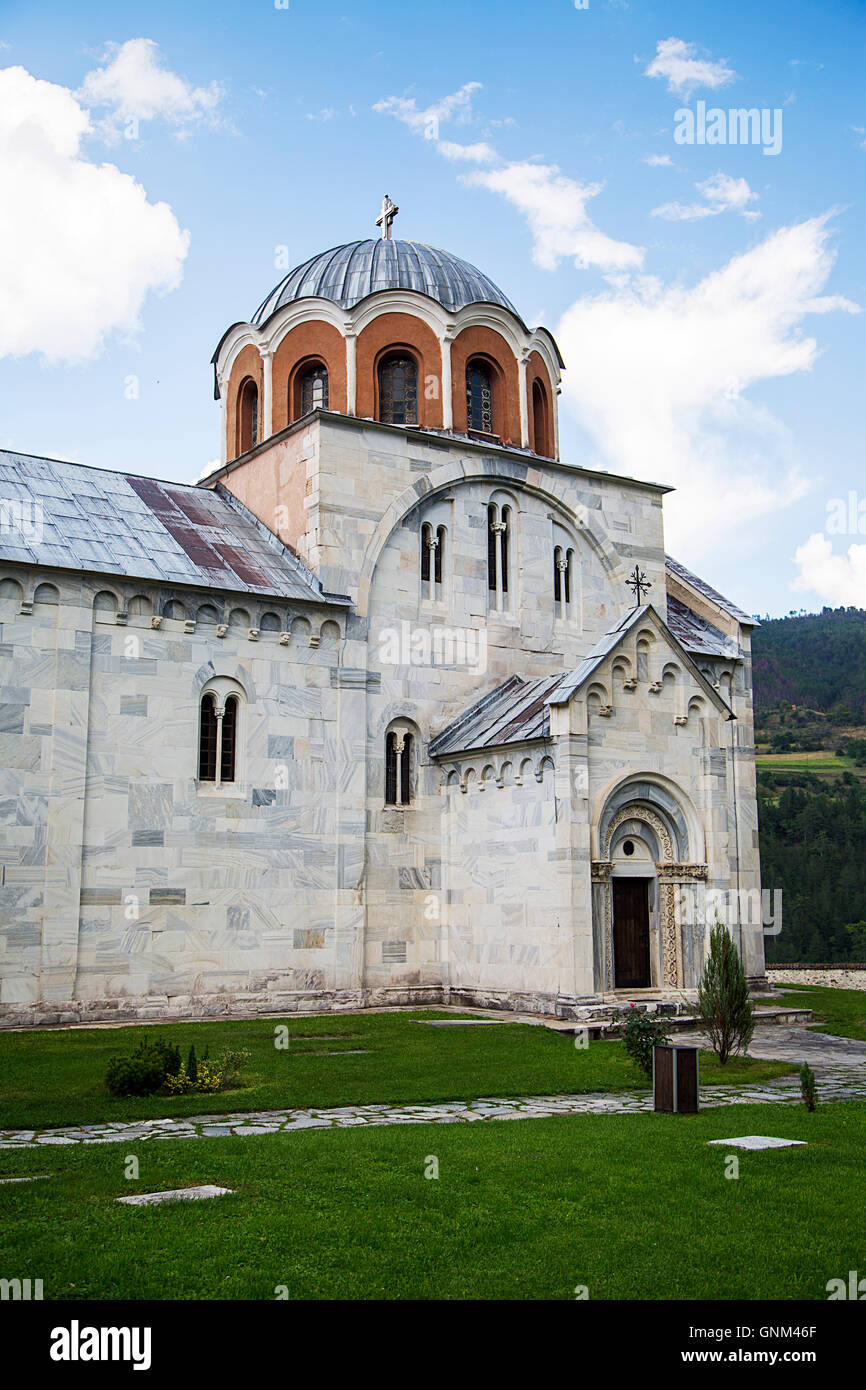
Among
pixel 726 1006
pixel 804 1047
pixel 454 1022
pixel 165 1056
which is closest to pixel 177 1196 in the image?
pixel 165 1056

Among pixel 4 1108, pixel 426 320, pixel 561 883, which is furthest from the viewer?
pixel 426 320

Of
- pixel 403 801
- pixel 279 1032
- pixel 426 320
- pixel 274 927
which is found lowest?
pixel 279 1032

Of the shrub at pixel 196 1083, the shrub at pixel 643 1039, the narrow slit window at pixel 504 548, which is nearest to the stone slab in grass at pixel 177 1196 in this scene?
the shrub at pixel 196 1083

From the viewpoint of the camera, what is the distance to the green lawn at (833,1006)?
763 inches

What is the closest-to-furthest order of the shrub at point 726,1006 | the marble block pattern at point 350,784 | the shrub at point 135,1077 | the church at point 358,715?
the shrub at point 135,1077, the shrub at point 726,1006, the marble block pattern at point 350,784, the church at point 358,715

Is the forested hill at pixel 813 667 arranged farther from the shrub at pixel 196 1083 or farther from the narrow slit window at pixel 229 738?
the shrub at pixel 196 1083

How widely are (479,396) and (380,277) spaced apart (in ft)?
11.6

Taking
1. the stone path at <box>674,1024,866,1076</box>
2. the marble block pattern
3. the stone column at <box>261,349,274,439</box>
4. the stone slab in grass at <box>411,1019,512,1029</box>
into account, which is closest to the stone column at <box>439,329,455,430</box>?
the marble block pattern

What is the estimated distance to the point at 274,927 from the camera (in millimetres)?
20875

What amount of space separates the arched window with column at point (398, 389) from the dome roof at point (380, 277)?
60.6 inches

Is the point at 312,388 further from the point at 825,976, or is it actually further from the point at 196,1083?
the point at 825,976
